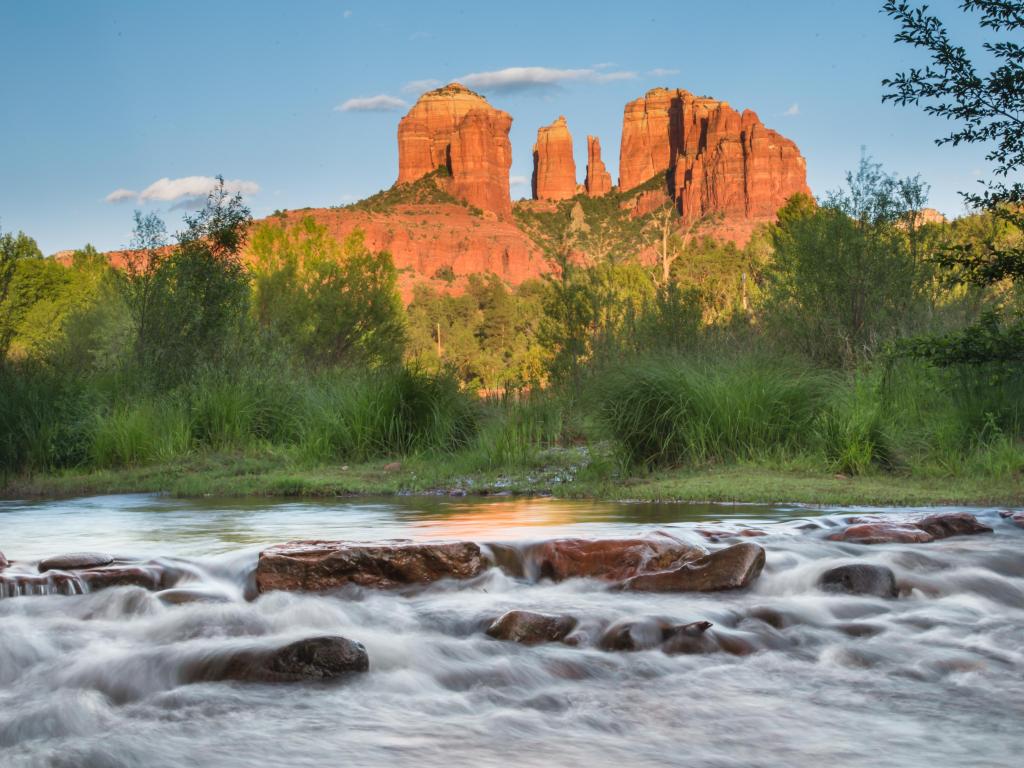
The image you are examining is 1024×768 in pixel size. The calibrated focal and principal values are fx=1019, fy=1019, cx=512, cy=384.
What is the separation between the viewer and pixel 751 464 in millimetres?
10469

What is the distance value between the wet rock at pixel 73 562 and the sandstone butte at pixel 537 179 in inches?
3754

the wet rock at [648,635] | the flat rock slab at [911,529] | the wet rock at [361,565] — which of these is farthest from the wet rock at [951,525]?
the wet rock at [361,565]

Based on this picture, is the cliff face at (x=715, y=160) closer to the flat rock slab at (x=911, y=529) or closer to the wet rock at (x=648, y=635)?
the flat rock slab at (x=911, y=529)

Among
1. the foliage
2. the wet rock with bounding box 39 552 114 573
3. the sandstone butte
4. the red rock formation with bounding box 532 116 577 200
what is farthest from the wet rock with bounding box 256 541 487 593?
the red rock formation with bounding box 532 116 577 200

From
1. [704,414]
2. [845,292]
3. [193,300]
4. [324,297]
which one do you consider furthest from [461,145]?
[704,414]

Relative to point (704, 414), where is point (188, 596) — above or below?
below

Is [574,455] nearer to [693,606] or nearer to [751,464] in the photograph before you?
[751,464]

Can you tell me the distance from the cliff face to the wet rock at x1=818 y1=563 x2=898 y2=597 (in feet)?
346

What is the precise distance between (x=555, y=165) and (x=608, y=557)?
151546 mm

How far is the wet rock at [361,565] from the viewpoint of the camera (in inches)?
214

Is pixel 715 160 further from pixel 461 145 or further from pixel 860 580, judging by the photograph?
pixel 860 580

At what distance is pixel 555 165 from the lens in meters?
153

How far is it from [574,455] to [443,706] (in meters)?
8.22

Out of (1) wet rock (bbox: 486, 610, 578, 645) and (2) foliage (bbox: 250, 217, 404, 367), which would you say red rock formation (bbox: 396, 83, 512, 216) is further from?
(1) wet rock (bbox: 486, 610, 578, 645)
